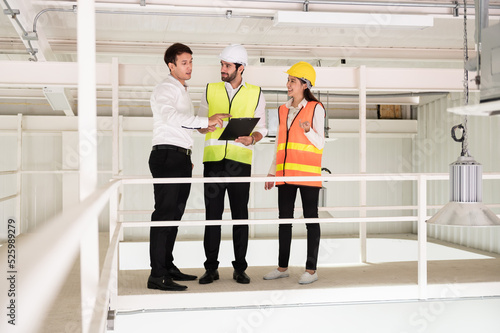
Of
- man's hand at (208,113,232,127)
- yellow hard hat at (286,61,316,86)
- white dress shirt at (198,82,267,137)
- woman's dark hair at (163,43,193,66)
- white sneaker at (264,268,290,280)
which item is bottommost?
white sneaker at (264,268,290,280)

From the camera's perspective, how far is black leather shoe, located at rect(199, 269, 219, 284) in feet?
12.6

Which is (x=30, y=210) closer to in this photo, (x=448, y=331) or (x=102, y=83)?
(x=102, y=83)

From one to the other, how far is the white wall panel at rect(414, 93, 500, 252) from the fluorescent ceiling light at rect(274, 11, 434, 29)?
5.21 metres

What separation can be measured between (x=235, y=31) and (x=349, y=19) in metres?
1.84

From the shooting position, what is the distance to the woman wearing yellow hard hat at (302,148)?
3717 mm

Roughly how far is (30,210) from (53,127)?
2.27 meters

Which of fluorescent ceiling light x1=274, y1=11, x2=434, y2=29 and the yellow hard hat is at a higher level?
fluorescent ceiling light x1=274, y1=11, x2=434, y2=29

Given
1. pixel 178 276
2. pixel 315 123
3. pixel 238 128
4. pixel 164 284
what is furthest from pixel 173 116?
pixel 178 276

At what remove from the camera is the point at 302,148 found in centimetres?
377

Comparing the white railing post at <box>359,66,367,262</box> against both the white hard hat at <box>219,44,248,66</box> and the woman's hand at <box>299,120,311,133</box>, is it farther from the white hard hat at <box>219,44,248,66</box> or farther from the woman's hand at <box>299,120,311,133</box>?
the white hard hat at <box>219,44,248,66</box>

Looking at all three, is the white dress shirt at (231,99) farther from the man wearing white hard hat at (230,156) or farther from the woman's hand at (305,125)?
the woman's hand at (305,125)

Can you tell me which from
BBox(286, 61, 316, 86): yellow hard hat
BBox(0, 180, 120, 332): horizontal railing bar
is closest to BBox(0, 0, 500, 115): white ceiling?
BBox(286, 61, 316, 86): yellow hard hat

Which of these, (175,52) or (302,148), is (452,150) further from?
(175,52)

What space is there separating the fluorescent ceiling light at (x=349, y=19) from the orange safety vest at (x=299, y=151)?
61.8 inches
